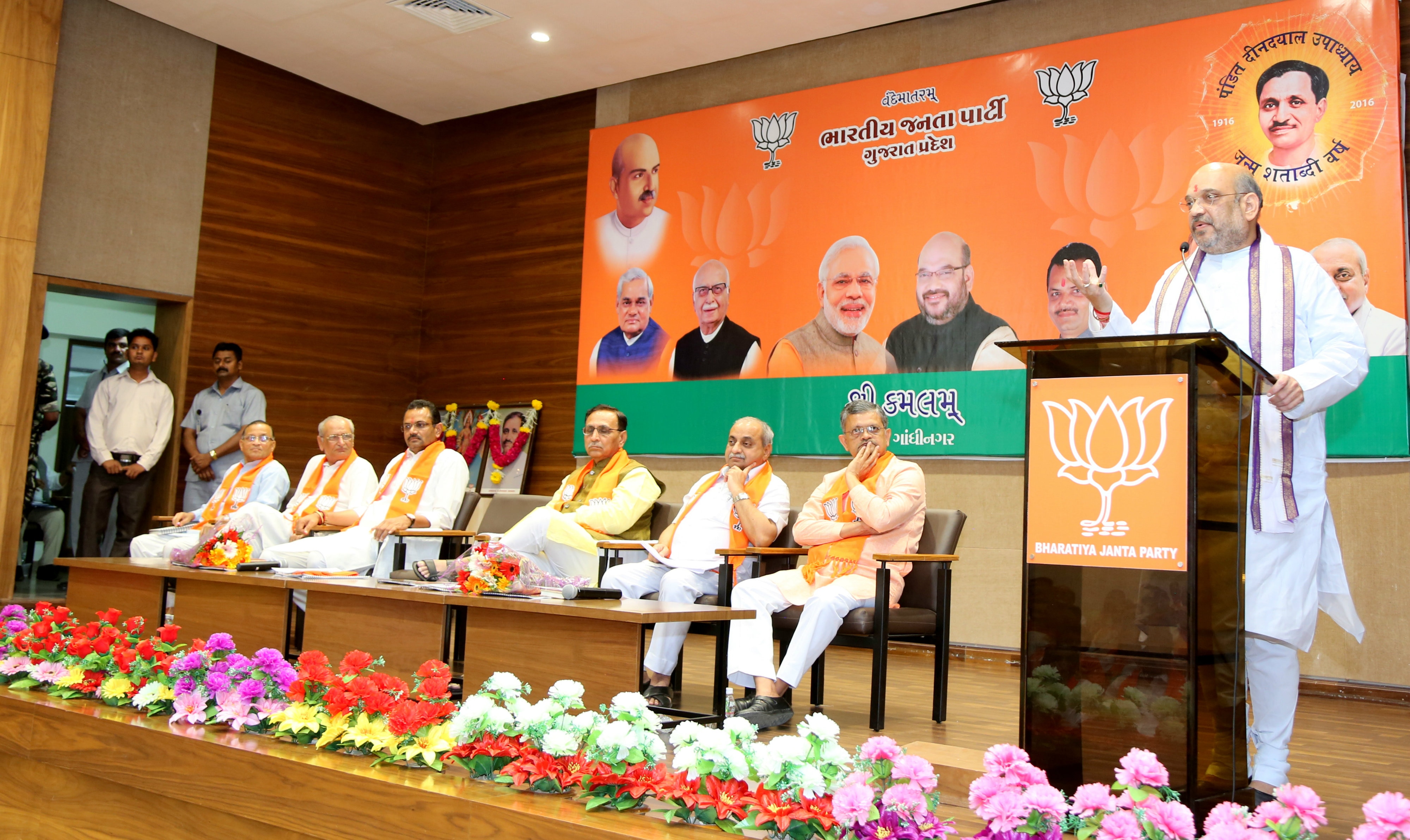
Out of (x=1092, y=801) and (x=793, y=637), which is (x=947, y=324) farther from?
(x=1092, y=801)

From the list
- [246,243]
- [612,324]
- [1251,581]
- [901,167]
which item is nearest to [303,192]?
[246,243]

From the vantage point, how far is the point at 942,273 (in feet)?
21.0

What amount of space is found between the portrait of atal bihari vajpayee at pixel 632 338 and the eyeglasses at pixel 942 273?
5.80 ft

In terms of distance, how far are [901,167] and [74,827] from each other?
5.42 metres

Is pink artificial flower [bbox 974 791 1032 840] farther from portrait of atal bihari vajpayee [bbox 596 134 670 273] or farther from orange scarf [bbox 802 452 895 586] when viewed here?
portrait of atal bihari vajpayee [bbox 596 134 670 273]

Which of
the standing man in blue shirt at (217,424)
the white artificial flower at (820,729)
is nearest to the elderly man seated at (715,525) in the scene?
the white artificial flower at (820,729)

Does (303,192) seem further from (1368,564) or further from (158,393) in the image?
(1368,564)

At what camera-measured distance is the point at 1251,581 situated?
279 cm

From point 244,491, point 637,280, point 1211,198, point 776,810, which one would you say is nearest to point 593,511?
point 244,491

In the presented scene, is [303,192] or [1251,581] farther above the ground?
[303,192]

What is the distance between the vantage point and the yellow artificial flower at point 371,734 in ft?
6.44

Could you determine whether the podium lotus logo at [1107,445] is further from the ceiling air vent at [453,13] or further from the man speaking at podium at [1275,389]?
the ceiling air vent at [453,13]

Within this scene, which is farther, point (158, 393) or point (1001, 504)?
point (158, 393)

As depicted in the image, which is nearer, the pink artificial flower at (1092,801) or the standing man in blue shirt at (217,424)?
the pink artificial flower at (1092,801)
